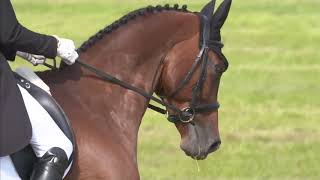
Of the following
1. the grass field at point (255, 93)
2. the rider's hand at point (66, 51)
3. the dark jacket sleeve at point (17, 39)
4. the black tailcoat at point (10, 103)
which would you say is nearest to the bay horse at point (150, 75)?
the rider's hand at point (66, 51)

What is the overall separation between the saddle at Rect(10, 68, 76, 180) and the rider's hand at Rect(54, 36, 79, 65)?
21 cm

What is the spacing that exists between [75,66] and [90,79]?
0.39 ft

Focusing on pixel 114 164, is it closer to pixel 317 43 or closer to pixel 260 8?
pixel 317 43

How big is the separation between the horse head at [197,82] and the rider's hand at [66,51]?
24.8 inches

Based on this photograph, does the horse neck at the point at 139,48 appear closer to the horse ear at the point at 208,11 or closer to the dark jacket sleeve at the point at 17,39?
the horse ear at the point at 208,11

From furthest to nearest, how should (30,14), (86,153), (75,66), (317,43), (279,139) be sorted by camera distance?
(30,14), (317,43), (279,139), (75,66), (86,153)

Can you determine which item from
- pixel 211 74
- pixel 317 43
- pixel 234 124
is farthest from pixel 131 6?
pixel 211 74

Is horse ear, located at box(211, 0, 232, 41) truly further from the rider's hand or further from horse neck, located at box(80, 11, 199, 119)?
the rider's hand

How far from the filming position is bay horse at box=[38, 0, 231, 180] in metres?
4.99

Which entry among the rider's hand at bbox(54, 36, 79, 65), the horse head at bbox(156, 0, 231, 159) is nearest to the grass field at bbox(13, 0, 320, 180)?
the horse head at bbox(156, 0, 231, 159)

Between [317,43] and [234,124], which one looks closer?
[234,124]

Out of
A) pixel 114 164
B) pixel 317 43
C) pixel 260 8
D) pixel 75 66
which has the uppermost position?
pixel 75 66

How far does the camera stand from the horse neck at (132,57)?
5109 millimetres

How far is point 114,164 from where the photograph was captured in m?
4.82
